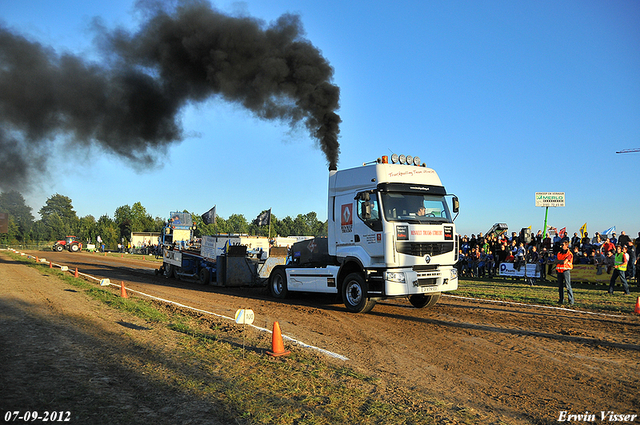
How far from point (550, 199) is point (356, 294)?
59.2ft

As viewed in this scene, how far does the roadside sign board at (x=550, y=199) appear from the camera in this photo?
923 inches

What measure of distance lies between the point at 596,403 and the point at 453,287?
228 inches

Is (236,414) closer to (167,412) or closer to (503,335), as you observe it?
(167,412)

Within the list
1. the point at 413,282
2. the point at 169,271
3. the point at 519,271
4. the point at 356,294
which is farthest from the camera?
the point at 169,271

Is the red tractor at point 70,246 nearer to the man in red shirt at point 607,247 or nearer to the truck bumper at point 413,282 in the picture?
the truck bumper at point 413,282

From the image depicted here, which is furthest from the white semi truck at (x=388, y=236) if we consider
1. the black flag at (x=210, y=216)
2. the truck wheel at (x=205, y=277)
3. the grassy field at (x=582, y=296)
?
the black flag at (x=210, y=216)

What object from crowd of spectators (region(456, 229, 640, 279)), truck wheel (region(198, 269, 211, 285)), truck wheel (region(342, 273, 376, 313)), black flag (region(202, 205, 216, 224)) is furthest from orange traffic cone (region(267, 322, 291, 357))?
black flag (region(202, 205, 216, 224))

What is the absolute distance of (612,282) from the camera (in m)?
14.5

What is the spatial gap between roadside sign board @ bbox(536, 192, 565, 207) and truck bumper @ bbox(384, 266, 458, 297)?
647 inches

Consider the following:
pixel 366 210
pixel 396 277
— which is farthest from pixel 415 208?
pixel 396 277

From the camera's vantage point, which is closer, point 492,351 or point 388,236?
point 492,351

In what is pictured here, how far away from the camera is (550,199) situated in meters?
23.7

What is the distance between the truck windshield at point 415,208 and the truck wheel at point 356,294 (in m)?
1.71

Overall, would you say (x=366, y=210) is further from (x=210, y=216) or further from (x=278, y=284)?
(x=210, y=216)
